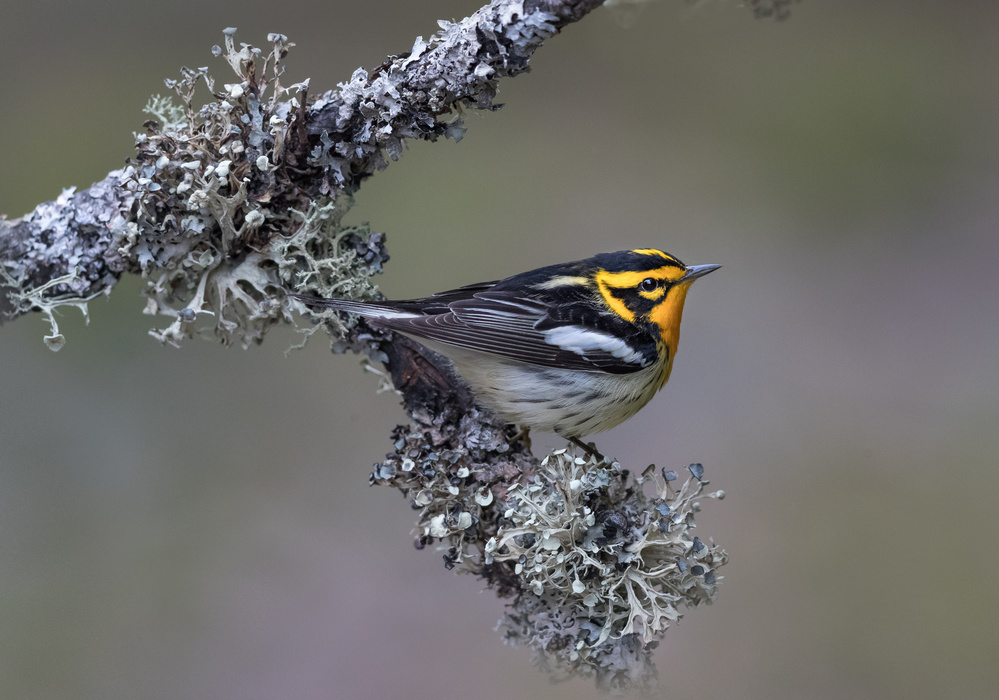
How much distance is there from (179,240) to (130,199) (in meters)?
0.15

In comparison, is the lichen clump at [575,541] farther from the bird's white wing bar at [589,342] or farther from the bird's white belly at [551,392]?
the bird's white wing bar at [589,342]

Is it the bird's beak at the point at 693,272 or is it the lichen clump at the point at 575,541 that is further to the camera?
the bird's beak at the point at 693,272

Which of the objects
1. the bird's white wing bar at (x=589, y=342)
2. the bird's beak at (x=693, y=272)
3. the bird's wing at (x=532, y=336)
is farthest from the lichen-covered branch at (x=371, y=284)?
the bird's beak at (x=693, y=272)

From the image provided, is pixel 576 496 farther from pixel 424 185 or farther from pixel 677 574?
pixel 424 185

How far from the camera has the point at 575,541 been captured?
194 centimetres

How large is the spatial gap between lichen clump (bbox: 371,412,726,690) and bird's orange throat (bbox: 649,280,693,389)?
58cm

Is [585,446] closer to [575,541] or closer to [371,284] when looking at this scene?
[575,541]

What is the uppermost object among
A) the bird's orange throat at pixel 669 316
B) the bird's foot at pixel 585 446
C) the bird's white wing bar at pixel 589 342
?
the bird's orange throat at pixel 669 316

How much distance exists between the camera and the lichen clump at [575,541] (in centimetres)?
190

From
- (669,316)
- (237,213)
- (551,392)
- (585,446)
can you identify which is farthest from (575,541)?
(237,213)

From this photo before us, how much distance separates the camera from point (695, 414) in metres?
4.22

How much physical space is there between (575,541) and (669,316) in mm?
858

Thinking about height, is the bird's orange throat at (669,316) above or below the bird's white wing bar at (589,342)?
above

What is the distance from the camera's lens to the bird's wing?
2258mm
